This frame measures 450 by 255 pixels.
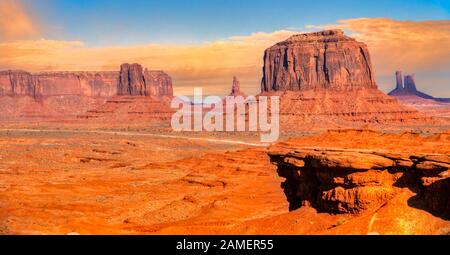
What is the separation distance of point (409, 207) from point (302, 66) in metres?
132

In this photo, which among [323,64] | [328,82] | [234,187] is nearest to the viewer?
[234,187]

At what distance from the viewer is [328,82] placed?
149875 millimetres

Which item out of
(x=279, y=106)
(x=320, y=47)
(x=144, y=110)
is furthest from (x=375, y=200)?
(x=144, y=110)

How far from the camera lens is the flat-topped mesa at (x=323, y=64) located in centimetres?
14988

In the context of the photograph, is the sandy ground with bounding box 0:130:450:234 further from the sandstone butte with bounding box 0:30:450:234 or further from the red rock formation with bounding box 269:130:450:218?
the red rock formation with bounding box 269:130:450:218

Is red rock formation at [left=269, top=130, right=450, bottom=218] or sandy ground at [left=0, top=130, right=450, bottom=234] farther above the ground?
red rock formation at [left=269, top=130, right=450, bottom=218]

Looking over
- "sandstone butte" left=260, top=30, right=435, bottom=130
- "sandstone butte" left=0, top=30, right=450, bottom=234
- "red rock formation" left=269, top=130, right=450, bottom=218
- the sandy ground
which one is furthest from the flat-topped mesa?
"red rock formation" left=269, top=130, right=450, bottom=218

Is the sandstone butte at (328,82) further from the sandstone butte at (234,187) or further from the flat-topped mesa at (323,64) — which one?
the sandstone butte at (234,187)

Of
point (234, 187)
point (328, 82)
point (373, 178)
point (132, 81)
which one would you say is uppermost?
point (373, 178)

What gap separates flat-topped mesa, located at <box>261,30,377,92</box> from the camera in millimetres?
149875

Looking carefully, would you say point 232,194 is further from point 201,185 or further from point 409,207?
point 409,207

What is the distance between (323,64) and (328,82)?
174 inches

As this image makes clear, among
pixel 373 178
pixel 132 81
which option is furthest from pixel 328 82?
pixel 373 178

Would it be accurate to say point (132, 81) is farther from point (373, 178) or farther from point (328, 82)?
point (373, 178)
